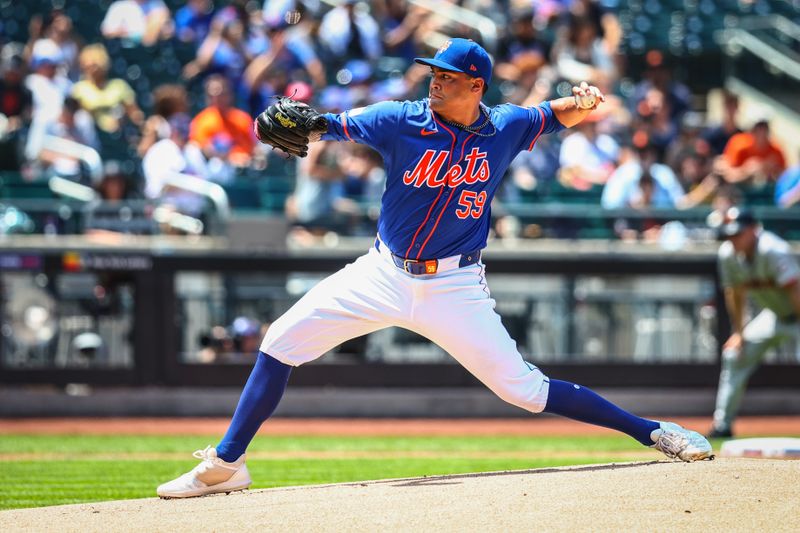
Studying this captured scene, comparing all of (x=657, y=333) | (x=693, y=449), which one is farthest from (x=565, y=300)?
(x=693, y=449)

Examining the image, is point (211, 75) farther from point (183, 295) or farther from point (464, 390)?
point (464, 390)

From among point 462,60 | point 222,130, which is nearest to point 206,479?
point 462,60

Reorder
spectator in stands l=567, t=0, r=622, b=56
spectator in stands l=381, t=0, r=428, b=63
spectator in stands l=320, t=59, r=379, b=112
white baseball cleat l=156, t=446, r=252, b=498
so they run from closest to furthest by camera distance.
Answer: white baseball cleat l=156, t=446, r=252, b=498 → spectator in stands l=320, t=59, r=379, b=112 → spectator in stands l=381, t=0, r=428, b=63 → spectator in stands l=567, t=0, r=622, b=56

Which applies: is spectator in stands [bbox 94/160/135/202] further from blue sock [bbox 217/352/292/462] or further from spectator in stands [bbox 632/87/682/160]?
blue sock [bbox 217/352/292/462]

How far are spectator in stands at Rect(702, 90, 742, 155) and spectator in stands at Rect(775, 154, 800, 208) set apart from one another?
51.4 inches

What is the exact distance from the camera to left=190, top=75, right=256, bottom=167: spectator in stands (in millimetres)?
12961

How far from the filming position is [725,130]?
1463 cm

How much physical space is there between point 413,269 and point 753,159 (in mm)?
9343

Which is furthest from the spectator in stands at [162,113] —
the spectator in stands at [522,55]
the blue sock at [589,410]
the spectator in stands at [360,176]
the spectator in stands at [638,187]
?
the blue sock at [589,410]

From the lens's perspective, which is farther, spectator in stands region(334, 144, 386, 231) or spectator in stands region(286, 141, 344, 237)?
spectator in stands region(334, 144, 386, 231)

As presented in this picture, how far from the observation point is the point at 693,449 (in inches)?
238

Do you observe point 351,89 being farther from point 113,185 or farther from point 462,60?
point 462,60

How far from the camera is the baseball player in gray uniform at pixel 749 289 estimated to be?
32.8 feet

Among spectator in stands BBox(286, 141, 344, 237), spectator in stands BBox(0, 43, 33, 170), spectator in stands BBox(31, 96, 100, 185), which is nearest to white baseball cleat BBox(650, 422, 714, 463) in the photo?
spectator in stands BBox(286, 141, 344, 237)
